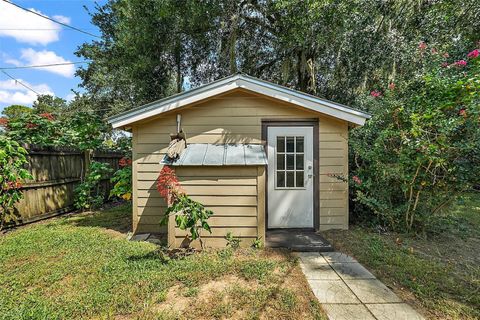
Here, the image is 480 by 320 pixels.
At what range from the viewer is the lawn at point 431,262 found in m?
2.29

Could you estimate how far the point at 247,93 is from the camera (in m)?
4.37

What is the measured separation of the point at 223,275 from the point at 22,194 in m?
4.43

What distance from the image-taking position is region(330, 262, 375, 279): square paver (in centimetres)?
279

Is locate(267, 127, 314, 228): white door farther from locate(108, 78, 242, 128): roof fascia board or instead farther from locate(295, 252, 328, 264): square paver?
locate(108, 78, 242, 128): roof fascia board

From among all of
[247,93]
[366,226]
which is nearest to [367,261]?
[366,226]

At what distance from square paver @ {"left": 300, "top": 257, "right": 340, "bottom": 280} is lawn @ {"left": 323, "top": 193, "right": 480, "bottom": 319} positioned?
0.50m

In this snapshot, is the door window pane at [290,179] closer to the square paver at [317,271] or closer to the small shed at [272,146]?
the small shed at [272,146]

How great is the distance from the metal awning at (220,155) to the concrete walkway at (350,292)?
1.56 m

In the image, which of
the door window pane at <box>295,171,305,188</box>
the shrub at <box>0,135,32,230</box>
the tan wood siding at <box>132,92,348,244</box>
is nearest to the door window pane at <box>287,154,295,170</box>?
the door window pane at <box>295,171,305,188</box>

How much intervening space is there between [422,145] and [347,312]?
253 centimetres

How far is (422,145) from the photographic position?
3.39 meters

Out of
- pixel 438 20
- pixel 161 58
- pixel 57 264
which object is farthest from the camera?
pixel 161 58

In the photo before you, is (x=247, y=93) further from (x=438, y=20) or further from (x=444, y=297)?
(x=438, y=20)

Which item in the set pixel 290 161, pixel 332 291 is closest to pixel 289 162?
pixel 290 161
